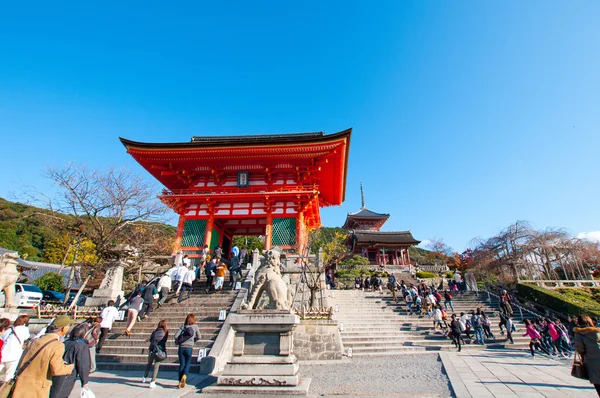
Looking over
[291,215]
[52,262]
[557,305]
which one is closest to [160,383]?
[291,215]

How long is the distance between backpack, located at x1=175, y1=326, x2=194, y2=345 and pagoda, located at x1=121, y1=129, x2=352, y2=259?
9.69 meters

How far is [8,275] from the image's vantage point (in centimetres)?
924

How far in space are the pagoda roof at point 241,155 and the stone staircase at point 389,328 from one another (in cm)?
803

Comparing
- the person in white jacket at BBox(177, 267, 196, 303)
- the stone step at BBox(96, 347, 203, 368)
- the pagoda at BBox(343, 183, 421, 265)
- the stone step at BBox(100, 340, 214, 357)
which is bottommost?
the stone step at BBox(96, 347, 203, 368)

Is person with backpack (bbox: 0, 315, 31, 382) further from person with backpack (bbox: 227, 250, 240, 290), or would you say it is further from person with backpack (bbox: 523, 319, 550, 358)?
person with backpack (bbox: 523, 319, 550, 358)

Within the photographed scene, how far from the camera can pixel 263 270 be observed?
5.89 m

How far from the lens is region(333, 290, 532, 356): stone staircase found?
10.1 meters

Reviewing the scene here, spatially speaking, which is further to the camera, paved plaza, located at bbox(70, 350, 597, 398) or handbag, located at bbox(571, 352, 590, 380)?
paved plaza, located at bbox(70, 350, 597, 398)

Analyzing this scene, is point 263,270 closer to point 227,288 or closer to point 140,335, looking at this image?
point 140,335

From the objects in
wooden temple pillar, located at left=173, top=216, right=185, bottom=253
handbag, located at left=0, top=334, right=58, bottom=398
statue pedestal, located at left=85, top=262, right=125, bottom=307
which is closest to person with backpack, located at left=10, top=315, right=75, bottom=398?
handbag, located at left=0, top=334, right=58, bottom=398

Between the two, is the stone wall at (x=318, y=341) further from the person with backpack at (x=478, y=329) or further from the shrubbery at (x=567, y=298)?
the shrubbery at (x=567, y=298)

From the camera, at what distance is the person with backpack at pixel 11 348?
14.1ft

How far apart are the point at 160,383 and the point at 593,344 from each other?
759 centimetres

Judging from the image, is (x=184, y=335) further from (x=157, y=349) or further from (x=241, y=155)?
(x=241, y=155)
